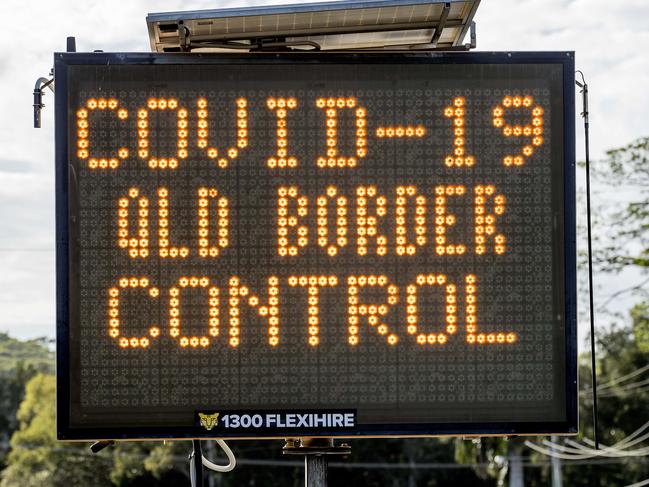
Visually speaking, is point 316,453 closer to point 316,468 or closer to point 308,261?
point 316,468

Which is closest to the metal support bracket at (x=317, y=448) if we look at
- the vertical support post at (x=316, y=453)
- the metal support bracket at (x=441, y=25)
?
the vertical support post at (x=316, y=453)

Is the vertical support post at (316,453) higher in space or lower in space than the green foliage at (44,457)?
higher

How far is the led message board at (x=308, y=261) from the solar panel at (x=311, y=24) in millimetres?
396

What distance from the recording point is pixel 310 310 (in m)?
5.77

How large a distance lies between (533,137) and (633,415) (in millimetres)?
38883

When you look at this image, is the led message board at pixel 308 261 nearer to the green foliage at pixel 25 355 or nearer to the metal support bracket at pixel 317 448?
the metal support bracket at pixel 317 448

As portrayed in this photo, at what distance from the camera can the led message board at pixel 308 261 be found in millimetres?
5758

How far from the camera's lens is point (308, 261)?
5.79 m

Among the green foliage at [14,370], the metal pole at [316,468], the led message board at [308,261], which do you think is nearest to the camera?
the led message board at [308,261]

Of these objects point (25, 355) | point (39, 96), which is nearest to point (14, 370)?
point (25, 355)

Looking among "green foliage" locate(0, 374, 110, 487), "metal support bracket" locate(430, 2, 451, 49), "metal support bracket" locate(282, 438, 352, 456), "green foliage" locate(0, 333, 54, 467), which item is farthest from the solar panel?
"green foliage" locate(0, 333, 54, 467)

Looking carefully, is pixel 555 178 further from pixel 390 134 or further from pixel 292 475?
pixel 292 475

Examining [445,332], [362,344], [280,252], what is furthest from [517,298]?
[280,252]

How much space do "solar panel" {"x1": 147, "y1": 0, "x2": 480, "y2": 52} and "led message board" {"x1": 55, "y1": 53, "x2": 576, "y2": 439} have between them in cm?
40
